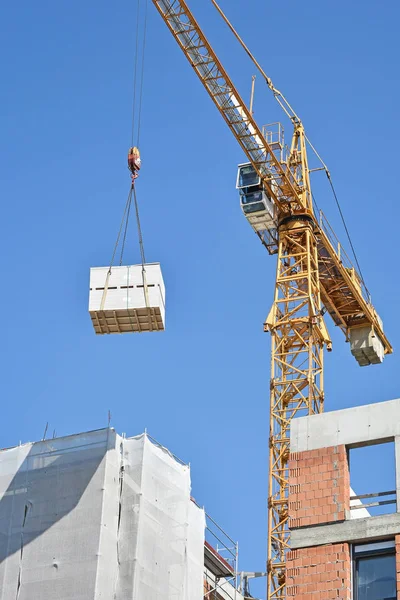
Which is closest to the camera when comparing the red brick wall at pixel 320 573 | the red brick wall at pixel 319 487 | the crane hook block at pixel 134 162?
the red brick wall at pixel 320 573

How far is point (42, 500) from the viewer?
32.4m

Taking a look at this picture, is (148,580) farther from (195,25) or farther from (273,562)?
(195,25)

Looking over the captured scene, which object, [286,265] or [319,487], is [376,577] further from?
[286,265]

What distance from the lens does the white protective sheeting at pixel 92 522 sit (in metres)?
31.1

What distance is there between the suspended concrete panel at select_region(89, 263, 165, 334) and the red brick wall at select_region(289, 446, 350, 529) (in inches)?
465

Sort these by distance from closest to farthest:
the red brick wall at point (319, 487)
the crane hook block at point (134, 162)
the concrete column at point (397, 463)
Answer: the concrete column at point (397, 463), the red brick wall at point (319, 487), the crane hook block at point (134, 162)

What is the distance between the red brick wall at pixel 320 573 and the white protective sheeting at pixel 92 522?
7538 mm

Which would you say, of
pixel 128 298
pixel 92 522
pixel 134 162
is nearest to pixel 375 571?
pixel 92 522

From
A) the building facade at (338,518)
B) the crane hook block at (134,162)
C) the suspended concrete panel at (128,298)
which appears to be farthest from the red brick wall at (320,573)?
the crane hook block at (134,162)

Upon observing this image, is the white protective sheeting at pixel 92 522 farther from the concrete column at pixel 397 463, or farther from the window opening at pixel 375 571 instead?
the concrete column at pixel 397 463

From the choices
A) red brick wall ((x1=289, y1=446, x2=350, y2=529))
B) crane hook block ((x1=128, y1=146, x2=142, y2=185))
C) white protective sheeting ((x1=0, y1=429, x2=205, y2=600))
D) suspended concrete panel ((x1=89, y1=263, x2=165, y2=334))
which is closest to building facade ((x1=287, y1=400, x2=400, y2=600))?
red brick wall ((x1=289, y1=446, x2=350, y2=529))

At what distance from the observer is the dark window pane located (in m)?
23.1

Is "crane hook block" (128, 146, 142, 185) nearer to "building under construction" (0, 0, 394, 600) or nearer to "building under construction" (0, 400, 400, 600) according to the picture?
"building under construction" (0, 0, 394, 600)

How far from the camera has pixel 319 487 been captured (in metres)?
24.8
